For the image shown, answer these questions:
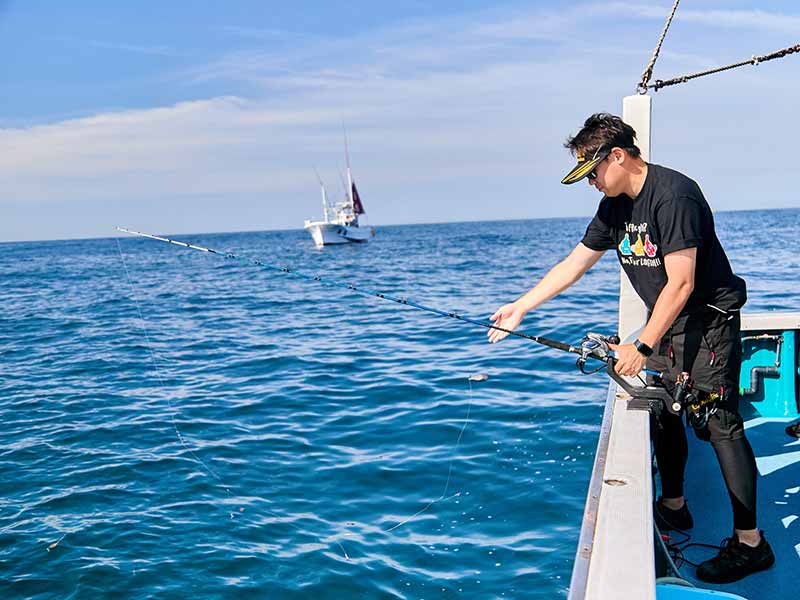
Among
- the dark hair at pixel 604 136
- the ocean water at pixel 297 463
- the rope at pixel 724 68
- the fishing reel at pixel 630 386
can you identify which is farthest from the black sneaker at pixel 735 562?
the rope at pixel 724 68

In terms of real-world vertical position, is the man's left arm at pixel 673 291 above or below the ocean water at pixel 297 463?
above

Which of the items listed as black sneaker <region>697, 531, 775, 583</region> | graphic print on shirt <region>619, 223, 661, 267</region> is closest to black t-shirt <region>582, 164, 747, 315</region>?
graphic print on shirt <region>619, 223, 661, 267</region>

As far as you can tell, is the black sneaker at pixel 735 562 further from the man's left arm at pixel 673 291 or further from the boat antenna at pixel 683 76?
→ the boat antenna at pixel 683 76

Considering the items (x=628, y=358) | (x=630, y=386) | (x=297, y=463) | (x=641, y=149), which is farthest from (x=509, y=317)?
(x=297, y=463)

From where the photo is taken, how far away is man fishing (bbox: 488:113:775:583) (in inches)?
123

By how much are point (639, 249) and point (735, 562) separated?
150cm

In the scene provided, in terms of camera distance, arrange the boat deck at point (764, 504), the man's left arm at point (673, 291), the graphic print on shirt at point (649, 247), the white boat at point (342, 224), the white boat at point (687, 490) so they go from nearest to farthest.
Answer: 1. the white boat at point (687, 490)
2. the man's left arm at point (673, 291)
3. the graphic print on shirt at point (649, 247)
4. the boat deck at point (764, 504)
5. the white boat at point (342, 224)

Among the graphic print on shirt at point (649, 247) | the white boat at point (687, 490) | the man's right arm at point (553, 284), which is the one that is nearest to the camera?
the white boat at point (687, 490)

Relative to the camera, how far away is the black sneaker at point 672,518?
12.8 ft

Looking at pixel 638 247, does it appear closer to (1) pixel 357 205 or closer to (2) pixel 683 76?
(2) pixel 683 76

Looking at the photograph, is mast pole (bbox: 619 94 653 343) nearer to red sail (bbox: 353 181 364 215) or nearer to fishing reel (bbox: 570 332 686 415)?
fishing reel (bbox: 570 332 686 415)

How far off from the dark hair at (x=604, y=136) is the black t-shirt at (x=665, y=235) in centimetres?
17

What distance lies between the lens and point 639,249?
3395 millimetres

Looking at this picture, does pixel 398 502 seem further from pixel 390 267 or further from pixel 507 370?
pixel 390 267
